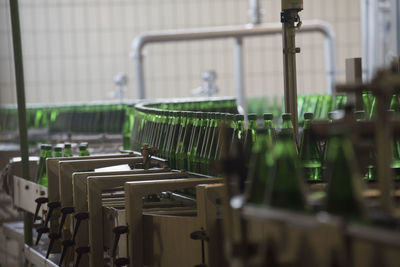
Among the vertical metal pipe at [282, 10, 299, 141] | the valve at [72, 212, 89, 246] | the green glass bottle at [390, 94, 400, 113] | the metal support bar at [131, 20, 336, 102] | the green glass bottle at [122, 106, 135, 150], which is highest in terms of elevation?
the metal support bar at [131, 20, 336, 102]

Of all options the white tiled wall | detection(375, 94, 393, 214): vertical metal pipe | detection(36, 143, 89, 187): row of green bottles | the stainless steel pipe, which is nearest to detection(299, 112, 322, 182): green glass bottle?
detection(375, 94, 393, 214): vertical metal pipe

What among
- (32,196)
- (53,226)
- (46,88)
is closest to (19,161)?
(32,196)

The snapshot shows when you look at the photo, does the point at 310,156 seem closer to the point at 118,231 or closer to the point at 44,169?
the point at 118,231

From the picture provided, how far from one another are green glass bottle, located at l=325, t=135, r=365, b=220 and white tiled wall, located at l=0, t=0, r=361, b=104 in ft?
25.4

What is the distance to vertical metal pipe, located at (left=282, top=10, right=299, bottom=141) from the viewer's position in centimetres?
250

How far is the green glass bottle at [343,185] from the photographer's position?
105 centimetres

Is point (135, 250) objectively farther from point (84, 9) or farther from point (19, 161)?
point (84, 9)

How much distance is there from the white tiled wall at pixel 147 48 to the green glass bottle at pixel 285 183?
7700 millimetres

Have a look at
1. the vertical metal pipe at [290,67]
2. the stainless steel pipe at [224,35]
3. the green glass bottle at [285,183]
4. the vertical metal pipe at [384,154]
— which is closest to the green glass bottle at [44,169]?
the vertical metal pipe at [290,67]

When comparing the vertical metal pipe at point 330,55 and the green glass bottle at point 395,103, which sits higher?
the vertical metal pipe at point 330,55

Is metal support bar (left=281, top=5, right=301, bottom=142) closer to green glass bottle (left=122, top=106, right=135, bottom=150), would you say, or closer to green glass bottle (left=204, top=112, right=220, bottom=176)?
green glass bottle (left=204, top=112, right=220, bottom=176)

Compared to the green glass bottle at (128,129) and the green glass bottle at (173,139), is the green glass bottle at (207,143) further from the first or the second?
the green glass bottle at (128,129)

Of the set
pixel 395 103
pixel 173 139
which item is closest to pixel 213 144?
pixel 173 139

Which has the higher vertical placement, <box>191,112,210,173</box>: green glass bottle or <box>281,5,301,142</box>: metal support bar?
<box>281,5,301,142</box>: metal support bar
